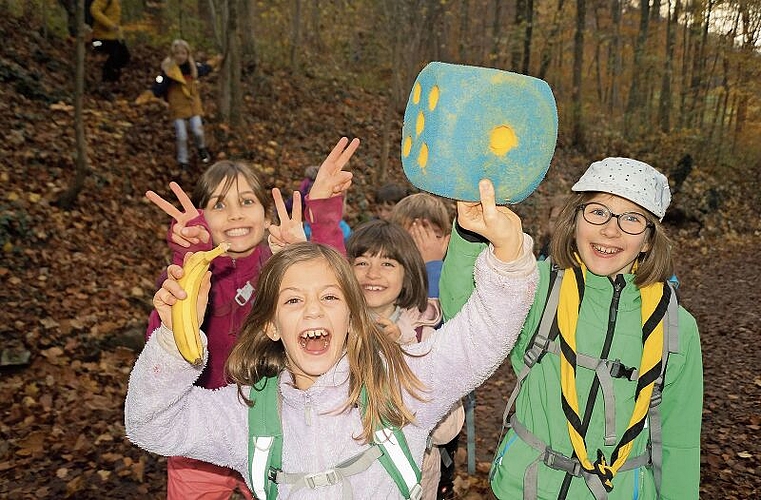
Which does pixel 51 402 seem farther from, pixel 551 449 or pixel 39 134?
pixel 39 134

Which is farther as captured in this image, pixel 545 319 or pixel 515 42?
pixel 515 42

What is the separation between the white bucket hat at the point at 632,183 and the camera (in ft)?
7.14

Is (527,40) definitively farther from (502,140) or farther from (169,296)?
(169,296)

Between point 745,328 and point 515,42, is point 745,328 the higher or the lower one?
the lower one

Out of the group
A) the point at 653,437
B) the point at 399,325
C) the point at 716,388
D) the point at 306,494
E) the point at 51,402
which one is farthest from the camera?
the point at 716,388

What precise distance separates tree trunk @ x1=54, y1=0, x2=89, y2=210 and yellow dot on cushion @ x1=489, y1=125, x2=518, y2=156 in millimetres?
6480

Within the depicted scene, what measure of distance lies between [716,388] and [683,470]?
4.76 m

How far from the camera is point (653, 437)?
2.13 m

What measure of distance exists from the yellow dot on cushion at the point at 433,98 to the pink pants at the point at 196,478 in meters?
1.82

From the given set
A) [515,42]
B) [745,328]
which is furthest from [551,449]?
[515,42]

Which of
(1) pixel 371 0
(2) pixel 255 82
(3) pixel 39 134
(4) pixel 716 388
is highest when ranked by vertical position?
(1) pixel 371 0

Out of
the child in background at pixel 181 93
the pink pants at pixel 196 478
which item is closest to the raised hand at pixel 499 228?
the pink pants at pixel 196 478

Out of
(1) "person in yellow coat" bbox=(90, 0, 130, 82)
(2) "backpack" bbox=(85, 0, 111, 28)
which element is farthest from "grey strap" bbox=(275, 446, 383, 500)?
(2) "backpack" bbox=(85, 0, 111, 28)

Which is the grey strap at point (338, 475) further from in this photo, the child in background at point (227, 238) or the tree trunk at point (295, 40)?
the tree trunk at point (295, 40)
